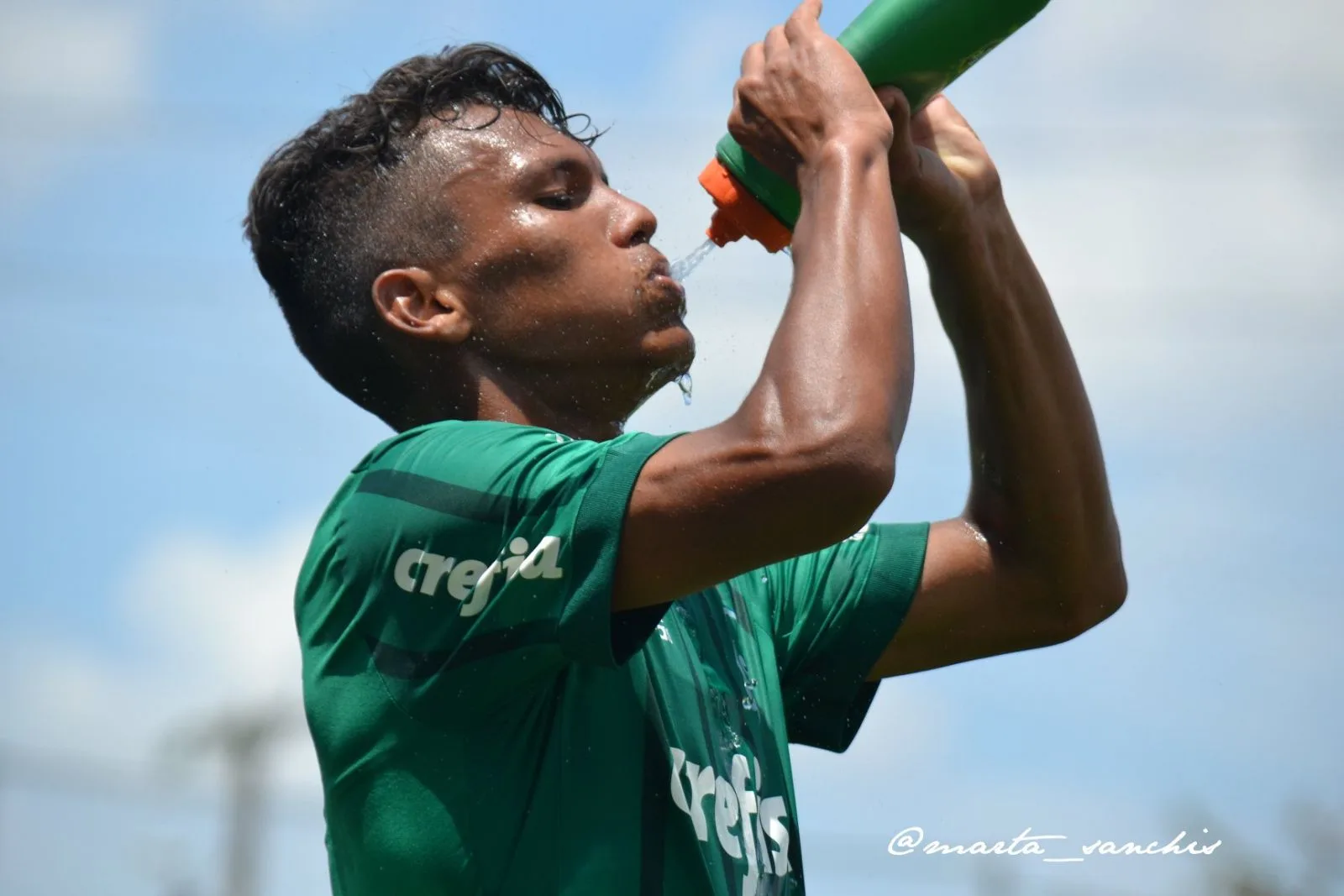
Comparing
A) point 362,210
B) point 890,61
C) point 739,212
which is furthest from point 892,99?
point 362,210

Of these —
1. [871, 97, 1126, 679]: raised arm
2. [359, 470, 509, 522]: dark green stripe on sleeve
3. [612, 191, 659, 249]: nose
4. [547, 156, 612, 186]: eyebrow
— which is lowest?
[359, 470, 509, 522]: dark green stripe on sleeve

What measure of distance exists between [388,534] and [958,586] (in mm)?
1301

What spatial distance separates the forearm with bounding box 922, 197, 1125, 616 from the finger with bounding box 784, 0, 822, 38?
24.3 inches

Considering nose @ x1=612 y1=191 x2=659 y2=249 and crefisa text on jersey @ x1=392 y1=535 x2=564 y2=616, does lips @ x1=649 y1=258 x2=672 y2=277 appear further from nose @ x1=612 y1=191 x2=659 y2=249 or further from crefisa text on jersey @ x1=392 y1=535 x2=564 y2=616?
crefisa text on jersey @ x1=392 y1=535 x2=564 y2=616

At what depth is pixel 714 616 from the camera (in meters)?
3.28

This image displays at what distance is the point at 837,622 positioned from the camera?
11.5ft

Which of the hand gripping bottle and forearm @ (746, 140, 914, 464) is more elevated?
the hand gripping bottle

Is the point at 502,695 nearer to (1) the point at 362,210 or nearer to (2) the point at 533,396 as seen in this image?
(2) the point at 533,396

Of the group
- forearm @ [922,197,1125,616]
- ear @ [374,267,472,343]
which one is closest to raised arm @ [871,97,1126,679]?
forearm @ [922,197,1125,616]

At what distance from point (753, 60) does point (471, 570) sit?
3.14 feet

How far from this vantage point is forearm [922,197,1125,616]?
137 inches

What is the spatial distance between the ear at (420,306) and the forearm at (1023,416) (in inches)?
35.8

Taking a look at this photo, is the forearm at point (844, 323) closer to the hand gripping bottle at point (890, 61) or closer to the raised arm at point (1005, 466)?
the hand gripping bottle at point (890, 61)

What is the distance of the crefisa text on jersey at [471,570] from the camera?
8.53ft
